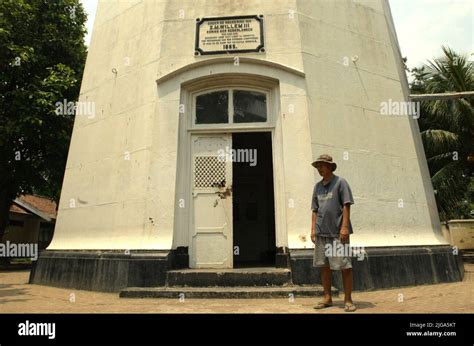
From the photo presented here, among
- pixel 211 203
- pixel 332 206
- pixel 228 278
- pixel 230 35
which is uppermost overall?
pixel 230 35

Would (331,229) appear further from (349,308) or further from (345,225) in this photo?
(349,308)

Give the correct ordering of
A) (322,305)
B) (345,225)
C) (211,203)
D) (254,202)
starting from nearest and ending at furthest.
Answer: (345,225) → (322,305) → (211,203) → (254,202)

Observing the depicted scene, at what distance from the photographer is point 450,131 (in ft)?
48.8

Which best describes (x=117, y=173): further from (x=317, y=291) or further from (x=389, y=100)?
(x=389, y=100)

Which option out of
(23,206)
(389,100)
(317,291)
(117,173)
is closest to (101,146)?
(117,173)

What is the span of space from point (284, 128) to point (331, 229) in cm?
258

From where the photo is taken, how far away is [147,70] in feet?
24.9

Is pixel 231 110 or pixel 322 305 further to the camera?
pixel 231 110

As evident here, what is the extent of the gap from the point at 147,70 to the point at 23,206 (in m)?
21.9

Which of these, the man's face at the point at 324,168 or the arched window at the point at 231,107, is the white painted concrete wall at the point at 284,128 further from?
the man's face at the point at 324,168

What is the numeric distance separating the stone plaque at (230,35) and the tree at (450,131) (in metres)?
9.04

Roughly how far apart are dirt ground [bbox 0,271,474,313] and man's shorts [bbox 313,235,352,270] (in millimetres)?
542

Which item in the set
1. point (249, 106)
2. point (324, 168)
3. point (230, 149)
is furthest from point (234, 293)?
point (249, 106)

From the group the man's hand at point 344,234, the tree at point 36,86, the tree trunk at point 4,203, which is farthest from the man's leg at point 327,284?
the tree trunk at point 4,203
